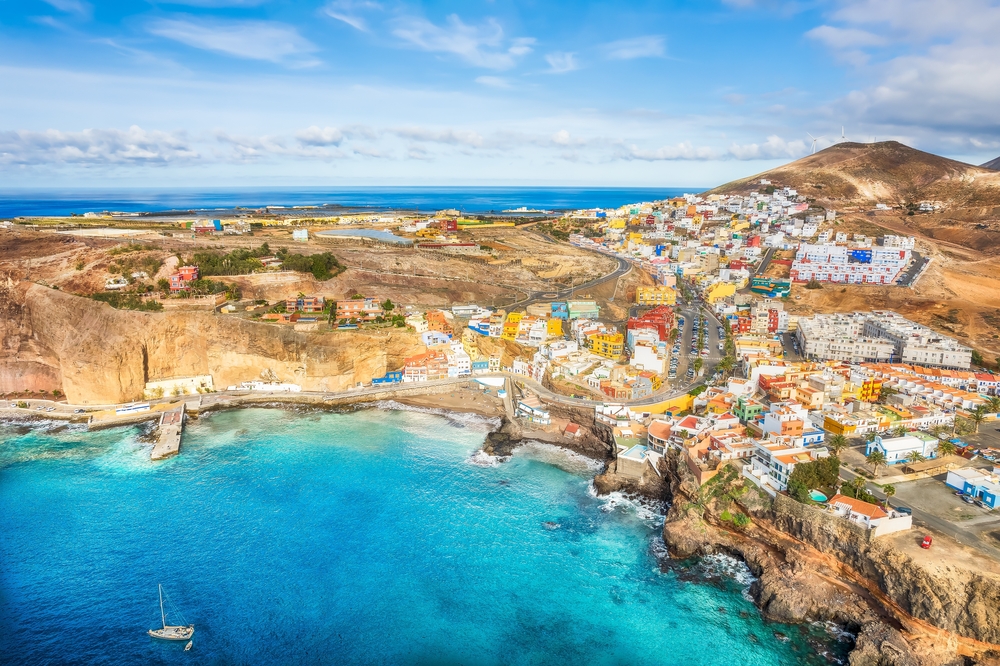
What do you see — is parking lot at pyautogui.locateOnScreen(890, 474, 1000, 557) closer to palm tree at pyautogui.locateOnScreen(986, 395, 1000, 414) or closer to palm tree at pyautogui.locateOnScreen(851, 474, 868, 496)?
palm tree at pyautogui.locateOnScreen(851, 474, 868, 496)

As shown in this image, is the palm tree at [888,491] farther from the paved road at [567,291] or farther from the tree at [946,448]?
the paved road at [567,291]

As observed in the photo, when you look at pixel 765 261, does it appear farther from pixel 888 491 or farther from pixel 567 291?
pixel 888 491

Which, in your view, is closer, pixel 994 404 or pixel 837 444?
pixel 837 444

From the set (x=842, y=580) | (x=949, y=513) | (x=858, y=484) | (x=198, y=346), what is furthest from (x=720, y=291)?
(x=198, y=346)

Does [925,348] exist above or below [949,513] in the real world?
above

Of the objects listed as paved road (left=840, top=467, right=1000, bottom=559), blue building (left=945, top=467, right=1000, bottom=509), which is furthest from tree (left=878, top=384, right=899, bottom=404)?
paved road (left=840, top=467, right=1000, bottom=559)

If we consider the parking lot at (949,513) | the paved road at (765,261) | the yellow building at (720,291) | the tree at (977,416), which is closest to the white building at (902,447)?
the parking lot at (949,513)
